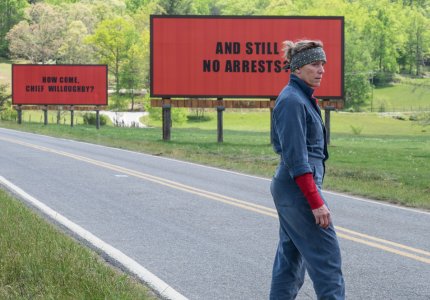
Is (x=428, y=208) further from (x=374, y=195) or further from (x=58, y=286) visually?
(x=58, y=286)

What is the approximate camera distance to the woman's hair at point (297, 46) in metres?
4.86

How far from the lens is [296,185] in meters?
4.88

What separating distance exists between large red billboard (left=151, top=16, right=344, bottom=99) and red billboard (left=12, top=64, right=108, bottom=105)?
74.3 feet

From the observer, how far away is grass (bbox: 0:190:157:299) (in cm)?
615

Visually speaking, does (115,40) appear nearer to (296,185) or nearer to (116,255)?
(116,255)

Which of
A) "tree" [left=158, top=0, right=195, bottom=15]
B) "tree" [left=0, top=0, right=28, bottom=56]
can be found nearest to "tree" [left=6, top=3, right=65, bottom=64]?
"tree" [left=158, top=0, right=195, bottom=15]

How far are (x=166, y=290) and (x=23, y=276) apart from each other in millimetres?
1254

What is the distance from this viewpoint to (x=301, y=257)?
204 inches

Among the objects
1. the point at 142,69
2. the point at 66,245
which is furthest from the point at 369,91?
the point at 66,245

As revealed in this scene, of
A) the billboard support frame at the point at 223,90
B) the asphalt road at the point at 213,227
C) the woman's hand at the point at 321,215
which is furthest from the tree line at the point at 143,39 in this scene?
the woman's hand at the point at 321,215

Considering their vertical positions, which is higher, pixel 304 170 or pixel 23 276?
pixel 304 170

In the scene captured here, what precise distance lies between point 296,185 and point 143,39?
273 feet

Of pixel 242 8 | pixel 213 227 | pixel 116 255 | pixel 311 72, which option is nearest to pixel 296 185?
pixel 311 72

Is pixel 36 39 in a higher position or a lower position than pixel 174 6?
Result: lower
